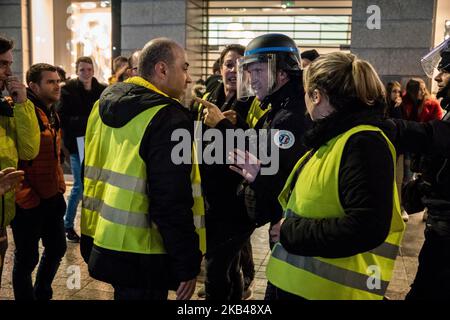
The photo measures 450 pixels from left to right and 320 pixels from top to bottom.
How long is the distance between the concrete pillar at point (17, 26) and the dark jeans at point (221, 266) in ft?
30.1

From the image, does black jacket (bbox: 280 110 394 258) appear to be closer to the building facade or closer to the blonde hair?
the blonde hair

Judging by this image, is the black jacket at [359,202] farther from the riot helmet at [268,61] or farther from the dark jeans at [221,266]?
the dark jeans at [221,266]

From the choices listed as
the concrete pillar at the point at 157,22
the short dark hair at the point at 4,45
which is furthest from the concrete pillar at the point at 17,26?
the short dark hair at the point at 4,45

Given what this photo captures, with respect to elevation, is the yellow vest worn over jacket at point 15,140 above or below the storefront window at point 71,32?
below

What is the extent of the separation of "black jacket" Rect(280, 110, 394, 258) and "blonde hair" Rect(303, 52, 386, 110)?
7 centimetres

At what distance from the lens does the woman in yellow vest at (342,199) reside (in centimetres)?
193

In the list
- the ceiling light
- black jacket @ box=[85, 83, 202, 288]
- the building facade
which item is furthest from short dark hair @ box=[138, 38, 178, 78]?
the ceiling light

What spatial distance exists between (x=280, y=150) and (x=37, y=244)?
6.47 ft

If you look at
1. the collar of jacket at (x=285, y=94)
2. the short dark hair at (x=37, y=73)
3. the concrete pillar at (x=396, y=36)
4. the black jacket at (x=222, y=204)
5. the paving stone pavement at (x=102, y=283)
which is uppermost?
the concrete pillar at (x=396, y=36)

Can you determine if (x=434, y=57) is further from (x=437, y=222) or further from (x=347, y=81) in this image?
(x=347, y=81)

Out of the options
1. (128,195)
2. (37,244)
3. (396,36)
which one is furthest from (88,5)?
(128,195)

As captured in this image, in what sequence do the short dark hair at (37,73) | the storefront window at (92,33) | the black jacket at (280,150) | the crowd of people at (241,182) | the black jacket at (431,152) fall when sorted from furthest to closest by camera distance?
the storefront window at (92,33) < the short dark hair at (37,73) < the black jacket at (280,150) < the black jacket at (431,152) < the crowd of people at (241,182)
